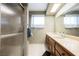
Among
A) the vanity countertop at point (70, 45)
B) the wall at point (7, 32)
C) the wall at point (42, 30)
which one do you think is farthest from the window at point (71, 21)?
the wall at point (7, 32)

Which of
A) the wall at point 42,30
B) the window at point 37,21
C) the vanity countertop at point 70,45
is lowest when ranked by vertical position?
the vanity countertop at point 70,45

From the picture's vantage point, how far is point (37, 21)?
1290 mm

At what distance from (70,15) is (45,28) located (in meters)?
0.65

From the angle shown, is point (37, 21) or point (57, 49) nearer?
point (37, 21)

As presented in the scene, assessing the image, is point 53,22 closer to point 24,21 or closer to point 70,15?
point 24,21

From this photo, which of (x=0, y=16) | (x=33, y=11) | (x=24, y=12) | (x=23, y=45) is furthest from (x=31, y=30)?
(x=0, y=16)

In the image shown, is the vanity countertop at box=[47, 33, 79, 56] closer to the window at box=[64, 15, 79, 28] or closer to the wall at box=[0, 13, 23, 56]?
the window at box=[64, 15, 79, 28]

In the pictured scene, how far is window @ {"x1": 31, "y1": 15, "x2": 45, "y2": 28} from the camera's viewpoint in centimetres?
127

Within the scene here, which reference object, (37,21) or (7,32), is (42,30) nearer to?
(37,21)

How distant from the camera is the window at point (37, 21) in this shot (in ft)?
4.16

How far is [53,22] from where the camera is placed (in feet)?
4.29

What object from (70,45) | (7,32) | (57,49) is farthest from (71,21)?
(7,32)

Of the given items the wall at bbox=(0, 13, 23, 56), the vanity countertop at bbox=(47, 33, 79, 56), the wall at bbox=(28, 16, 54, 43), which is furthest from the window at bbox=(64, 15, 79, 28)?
the wall at bbox=(0, 13, 23, 56)

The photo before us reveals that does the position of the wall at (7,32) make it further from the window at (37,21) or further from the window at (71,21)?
the window at (71,21)
